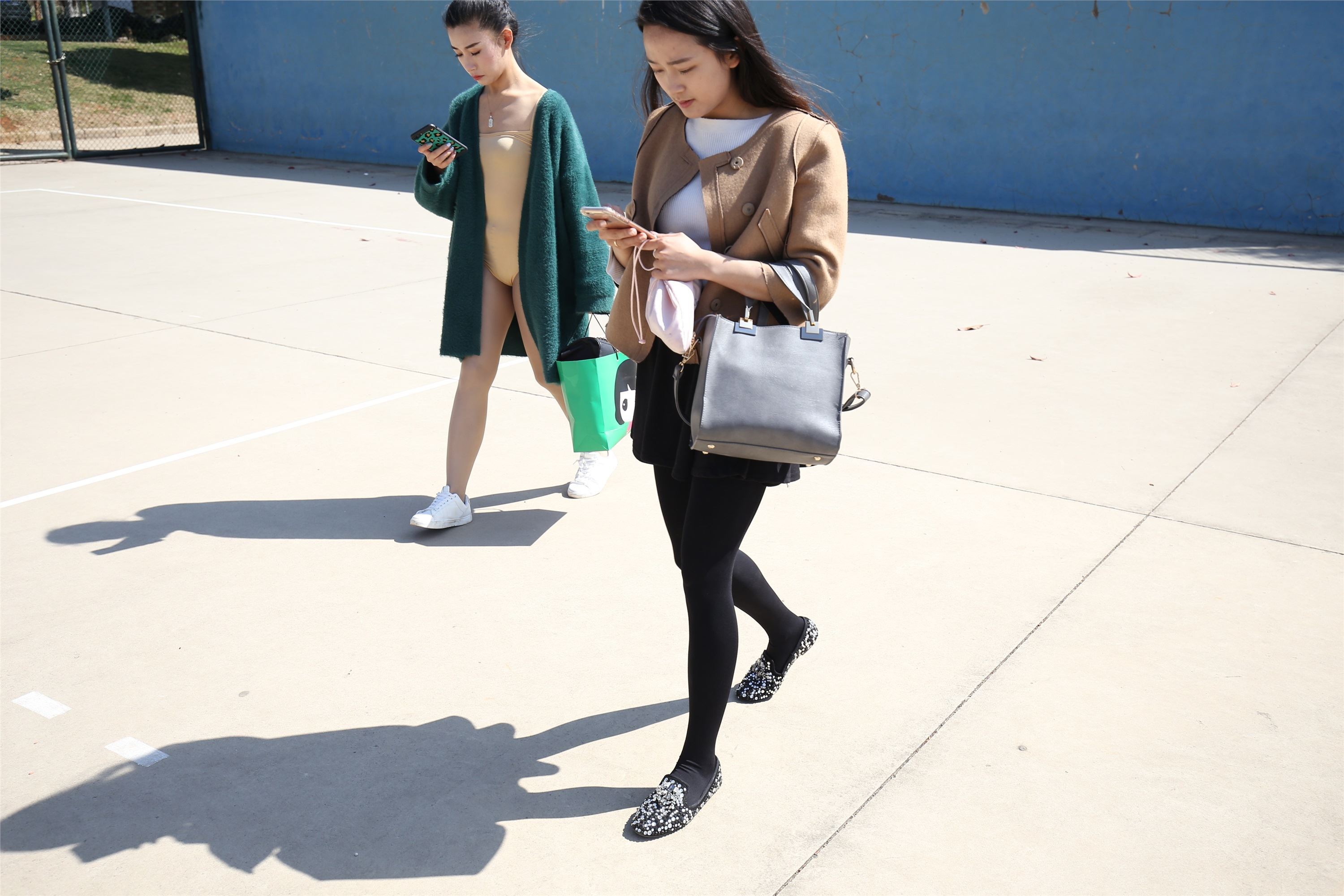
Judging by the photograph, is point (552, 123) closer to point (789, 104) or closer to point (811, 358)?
point (789, 104)

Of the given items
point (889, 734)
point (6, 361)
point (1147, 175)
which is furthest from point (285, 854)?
point (1147, 175)

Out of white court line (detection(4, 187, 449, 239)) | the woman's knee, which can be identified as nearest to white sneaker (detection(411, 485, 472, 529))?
the woman's knee

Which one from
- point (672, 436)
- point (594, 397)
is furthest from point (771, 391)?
point (594, 397)

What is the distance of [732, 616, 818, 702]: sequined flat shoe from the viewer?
319 cm

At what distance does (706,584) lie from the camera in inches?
101

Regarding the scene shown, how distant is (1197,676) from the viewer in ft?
10.7

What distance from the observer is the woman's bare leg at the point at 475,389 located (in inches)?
171

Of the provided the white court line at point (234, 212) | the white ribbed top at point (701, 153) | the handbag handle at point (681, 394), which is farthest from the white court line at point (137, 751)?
the white court line at point (234, 212)

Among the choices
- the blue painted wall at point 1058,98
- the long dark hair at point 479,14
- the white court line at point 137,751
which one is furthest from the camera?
the blue painted wall at point 1058,98

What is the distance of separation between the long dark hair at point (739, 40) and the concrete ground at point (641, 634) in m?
1.61

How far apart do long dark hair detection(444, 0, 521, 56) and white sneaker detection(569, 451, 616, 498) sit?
1634mm

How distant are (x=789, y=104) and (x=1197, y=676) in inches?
79.8

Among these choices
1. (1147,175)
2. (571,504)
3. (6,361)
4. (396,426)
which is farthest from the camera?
(1147,175)

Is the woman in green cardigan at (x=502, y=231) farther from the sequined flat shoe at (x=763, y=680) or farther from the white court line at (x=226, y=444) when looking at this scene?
the sequined flat shoe at (x=763, y=680)
